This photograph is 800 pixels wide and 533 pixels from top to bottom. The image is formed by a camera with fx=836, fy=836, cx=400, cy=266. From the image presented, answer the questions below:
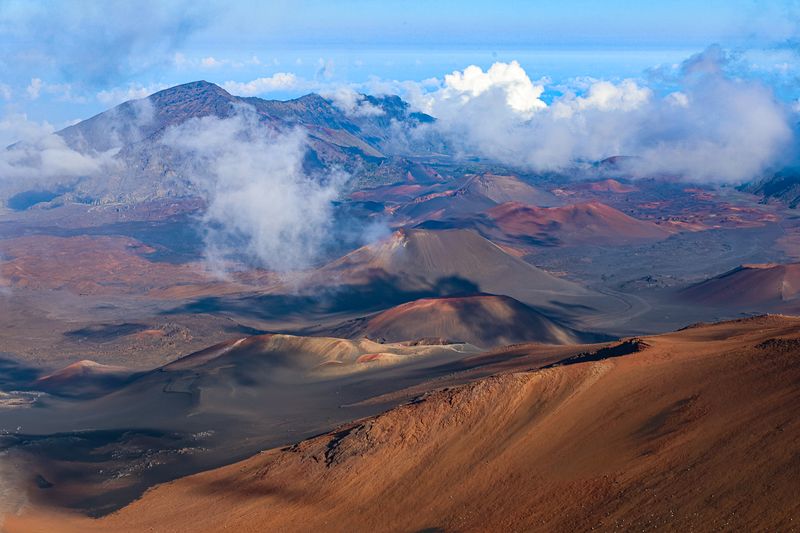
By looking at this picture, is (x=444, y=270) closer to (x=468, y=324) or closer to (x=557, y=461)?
(x=468, y=324)

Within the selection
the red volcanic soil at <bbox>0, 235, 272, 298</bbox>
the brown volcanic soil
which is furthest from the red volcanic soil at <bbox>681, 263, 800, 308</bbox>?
the red volcanic soil at <bbox>0, 235, 272, 298</bbox>

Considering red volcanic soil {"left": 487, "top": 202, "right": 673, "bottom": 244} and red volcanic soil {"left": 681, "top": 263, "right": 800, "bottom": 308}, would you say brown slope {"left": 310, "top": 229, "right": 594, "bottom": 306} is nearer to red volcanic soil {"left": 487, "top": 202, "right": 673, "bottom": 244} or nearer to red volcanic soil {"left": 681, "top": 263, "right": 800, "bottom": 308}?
red volcanic soil {"left": 681, "top": 263, "right": 800, "bottom": 308}

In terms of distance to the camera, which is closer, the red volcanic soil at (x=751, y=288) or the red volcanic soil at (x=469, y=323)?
the red volcanic soil at (x=469, y=323)

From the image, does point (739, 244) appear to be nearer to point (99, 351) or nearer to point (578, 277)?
point (578, 277)

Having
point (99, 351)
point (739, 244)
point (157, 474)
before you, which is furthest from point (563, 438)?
point (739, 244)

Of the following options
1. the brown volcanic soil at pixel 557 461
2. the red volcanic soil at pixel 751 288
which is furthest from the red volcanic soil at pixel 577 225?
the brown volcanic soil at pixel 557 461

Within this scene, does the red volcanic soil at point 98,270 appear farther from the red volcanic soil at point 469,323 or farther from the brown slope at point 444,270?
the red volcanic soil at point 469,323

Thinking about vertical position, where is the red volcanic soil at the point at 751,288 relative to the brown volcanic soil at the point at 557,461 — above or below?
below
